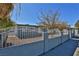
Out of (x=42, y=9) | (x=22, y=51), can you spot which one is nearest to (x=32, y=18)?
(x=42, y=9)

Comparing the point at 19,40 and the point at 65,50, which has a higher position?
the point at 19,40

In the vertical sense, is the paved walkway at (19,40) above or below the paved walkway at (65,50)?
above

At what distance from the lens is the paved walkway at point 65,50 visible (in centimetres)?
599

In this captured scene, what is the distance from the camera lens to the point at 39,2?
5934 millimetres

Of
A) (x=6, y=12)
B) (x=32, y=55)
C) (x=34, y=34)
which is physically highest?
(x=6, y=12)

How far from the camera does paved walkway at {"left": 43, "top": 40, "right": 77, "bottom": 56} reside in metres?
5.99

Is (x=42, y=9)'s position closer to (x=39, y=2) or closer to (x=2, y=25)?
(x=39, y=2)

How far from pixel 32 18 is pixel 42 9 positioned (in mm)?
250

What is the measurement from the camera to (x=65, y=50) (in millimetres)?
6039

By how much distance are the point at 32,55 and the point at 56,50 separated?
0.46 m

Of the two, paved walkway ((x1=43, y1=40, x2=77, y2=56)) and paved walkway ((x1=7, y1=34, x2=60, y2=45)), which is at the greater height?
paved walkway ((x1=7, y1=34, x2=60, y2=45))

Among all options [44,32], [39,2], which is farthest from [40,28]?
[39,2]

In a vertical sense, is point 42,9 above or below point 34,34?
above

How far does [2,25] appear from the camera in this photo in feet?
19.5
